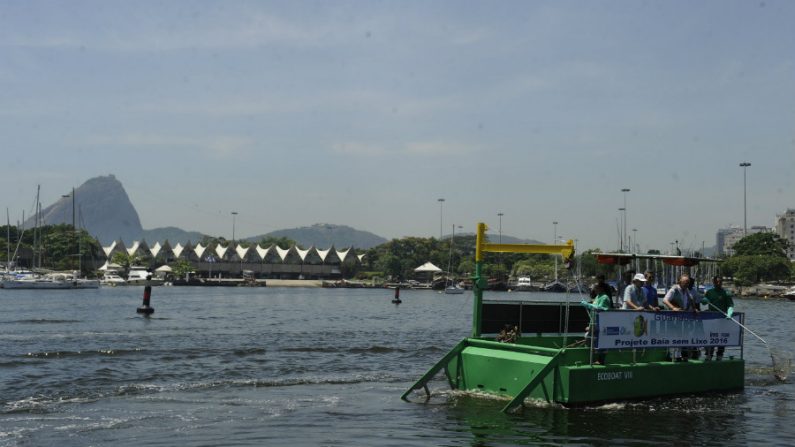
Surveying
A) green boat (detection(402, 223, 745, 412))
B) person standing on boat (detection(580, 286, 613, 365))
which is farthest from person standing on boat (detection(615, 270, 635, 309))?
green boat (detection(402, 223, 745, 412))

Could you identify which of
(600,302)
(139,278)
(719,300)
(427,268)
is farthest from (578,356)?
(427,268)

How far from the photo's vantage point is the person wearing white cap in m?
17.5

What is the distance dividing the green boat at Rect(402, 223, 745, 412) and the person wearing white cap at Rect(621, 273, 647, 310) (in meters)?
0.38

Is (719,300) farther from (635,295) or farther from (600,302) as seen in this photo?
(600,302)

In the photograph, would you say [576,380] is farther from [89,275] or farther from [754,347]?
[89,275]

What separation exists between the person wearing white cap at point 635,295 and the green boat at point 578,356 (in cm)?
38

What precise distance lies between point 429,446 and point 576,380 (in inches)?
143

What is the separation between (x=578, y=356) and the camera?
658 inches

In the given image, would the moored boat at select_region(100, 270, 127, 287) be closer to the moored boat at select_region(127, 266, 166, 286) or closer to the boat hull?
the moored boat at select_region(127, 266, 166, 286)

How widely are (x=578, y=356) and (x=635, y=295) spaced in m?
2.05

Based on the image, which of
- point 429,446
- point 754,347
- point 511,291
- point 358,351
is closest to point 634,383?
point 429,446

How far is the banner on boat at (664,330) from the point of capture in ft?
54.1

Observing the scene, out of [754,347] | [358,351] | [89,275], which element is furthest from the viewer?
[89,275]

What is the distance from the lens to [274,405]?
1697 centimetres
